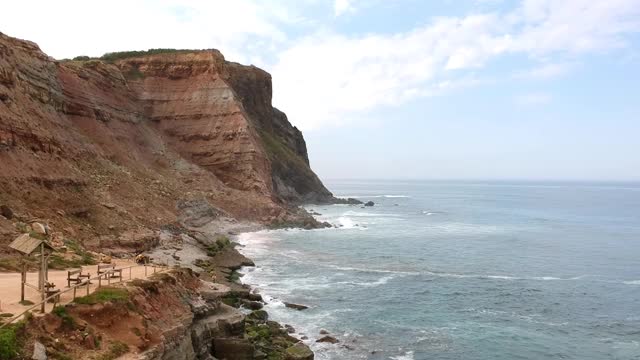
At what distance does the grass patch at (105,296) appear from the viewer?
18.7m

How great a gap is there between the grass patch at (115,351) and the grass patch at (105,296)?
1.93m

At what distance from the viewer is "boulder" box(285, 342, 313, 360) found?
2588 centimetres

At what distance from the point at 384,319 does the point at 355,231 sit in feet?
144

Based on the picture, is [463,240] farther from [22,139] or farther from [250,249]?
[22,139]

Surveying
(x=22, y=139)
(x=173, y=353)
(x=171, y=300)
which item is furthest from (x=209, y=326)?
(x=22, y=139)

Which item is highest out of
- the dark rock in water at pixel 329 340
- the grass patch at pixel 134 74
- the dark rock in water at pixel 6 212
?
the grass patch at pixel 134 74

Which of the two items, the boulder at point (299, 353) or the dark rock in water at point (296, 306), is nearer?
the boulder at point (299, 353)

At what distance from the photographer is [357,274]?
47594 mm

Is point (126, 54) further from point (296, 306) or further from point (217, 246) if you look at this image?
point (296, 306)

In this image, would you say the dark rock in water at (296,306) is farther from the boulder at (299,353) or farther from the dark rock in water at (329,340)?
the boulder at (299,353)

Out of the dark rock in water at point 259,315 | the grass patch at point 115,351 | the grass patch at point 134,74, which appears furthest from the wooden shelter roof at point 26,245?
the grass patch at point 134,74

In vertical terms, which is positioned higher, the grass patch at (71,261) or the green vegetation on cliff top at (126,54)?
the green vegetation on cliff top at (126,54)

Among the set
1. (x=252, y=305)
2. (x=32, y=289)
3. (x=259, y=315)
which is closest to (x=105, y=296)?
(x=32, y=289)

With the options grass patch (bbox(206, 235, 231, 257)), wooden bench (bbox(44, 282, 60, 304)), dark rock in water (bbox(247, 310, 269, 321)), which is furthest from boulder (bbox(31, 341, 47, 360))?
grass patch (bbox(206, 235, 231, 257))
